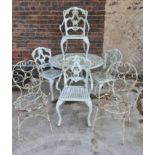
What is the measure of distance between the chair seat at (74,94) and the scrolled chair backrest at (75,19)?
1.17 meters

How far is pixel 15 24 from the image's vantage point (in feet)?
14.2

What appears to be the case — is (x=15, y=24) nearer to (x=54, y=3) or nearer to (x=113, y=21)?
(x=54, y=3)

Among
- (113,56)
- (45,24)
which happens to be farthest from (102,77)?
(45,24)

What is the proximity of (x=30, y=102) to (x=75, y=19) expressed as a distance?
170 centimetres

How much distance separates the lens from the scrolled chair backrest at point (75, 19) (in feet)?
13.2

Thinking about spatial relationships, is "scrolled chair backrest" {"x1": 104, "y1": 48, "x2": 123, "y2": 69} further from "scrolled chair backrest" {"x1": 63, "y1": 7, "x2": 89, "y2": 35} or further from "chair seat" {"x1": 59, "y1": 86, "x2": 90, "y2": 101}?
"chair seat" {"x1": 59, "y1": 86, "x2": 90, "y2": 101}

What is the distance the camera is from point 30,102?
3143 mm

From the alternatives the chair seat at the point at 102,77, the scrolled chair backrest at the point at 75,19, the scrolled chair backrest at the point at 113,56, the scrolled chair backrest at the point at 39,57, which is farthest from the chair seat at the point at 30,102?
the scrolled chair backrest at the point at 75,19

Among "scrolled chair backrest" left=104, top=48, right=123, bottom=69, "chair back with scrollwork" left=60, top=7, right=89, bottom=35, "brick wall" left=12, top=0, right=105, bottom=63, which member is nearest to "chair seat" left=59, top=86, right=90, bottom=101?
"scrolled chair backrest" left=104, top=48, right=123, bottom=69

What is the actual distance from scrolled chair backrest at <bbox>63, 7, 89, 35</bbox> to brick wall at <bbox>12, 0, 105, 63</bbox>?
0.11m

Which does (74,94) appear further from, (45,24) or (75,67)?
(45,24)

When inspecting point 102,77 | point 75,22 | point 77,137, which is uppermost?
point 75,22

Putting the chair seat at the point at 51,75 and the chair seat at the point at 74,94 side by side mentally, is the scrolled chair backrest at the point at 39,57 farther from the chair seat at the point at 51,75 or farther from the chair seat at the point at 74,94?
the chair seat at the point at 74,94

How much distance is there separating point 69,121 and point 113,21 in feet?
6.23
